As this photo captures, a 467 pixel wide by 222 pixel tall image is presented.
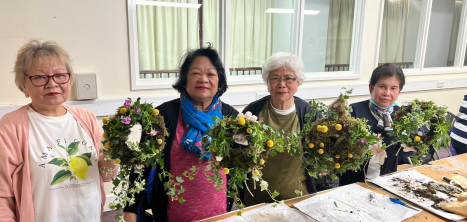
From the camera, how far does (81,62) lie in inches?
113

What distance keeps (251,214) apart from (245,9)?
115 inches

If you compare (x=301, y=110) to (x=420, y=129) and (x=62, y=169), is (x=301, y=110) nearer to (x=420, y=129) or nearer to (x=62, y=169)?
(x=420, y=129)

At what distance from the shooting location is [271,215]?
5.28 feet

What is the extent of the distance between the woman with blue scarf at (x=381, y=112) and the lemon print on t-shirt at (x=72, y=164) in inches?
66.2

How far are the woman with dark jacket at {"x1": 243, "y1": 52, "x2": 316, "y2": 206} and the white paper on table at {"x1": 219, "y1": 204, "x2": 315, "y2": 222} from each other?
9.2 inches

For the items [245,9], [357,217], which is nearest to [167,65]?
[245,9]

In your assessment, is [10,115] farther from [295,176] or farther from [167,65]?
[167,65]

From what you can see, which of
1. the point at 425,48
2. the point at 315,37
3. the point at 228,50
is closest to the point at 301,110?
the point at 228,50

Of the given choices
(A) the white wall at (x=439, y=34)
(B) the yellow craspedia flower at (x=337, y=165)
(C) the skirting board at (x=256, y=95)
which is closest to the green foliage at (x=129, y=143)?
(B) the yellow craspedia flower at (x=337, y=165)

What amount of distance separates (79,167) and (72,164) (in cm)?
4

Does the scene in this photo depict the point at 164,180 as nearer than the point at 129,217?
No

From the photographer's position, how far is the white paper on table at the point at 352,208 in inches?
63.5

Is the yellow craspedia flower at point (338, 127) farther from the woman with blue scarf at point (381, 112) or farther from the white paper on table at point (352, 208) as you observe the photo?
the woman with blue scarf at point (381, 112)

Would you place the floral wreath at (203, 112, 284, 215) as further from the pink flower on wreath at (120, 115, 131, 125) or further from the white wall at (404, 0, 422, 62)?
the white wall at (404, 0, 422, 62)
